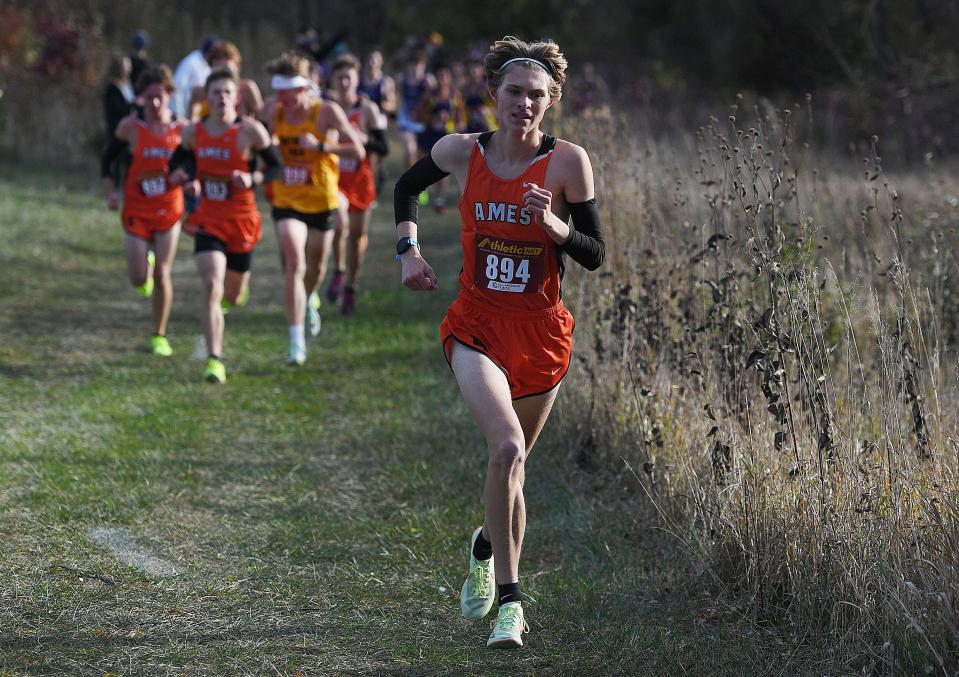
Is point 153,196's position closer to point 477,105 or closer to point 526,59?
point 526,59

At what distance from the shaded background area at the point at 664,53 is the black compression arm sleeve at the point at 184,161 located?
6.85m

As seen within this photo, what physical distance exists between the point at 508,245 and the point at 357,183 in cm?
641

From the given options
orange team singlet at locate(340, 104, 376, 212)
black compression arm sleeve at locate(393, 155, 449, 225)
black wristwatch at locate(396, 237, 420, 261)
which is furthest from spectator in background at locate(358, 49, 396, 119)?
black wristwatch at locate(396, 237, 420, 261)

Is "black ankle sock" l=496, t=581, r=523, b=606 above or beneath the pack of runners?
beneath

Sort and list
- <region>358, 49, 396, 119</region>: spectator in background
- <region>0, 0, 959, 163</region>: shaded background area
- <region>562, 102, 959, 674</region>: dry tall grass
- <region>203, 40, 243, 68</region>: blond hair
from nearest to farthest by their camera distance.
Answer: <region>562, 102, 959, 674</region>: dry tall grass
<region>203, 40, 243, 68</region>: blond hair
<region>358, 49, 396, 119</region>: spectator in background
<region>0, 0, 959, 163</region>: shaded background area

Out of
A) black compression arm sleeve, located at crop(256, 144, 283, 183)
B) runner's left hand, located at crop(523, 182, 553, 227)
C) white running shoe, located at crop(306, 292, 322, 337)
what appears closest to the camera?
runner's left hand, located at crop(523, 182, 553, 227)

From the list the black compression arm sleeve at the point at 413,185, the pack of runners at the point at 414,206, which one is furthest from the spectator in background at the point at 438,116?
the black compression arm sleeve at the point at 413,185

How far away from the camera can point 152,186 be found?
8.91 meters

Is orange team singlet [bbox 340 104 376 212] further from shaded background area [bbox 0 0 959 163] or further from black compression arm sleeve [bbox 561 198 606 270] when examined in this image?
black compression arm sleeve [bbox 561 198 606 270]

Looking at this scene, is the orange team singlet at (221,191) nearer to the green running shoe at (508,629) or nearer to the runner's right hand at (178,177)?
the runner's right hand at (178,177)

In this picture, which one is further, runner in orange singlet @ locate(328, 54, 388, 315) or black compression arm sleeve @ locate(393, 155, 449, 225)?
runner in orange singlet @ locate(328, 54, 388, 315)

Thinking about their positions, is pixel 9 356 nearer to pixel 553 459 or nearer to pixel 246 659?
pixel 553 459

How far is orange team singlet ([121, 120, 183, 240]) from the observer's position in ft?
29.3

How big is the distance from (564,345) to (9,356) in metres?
5.61
